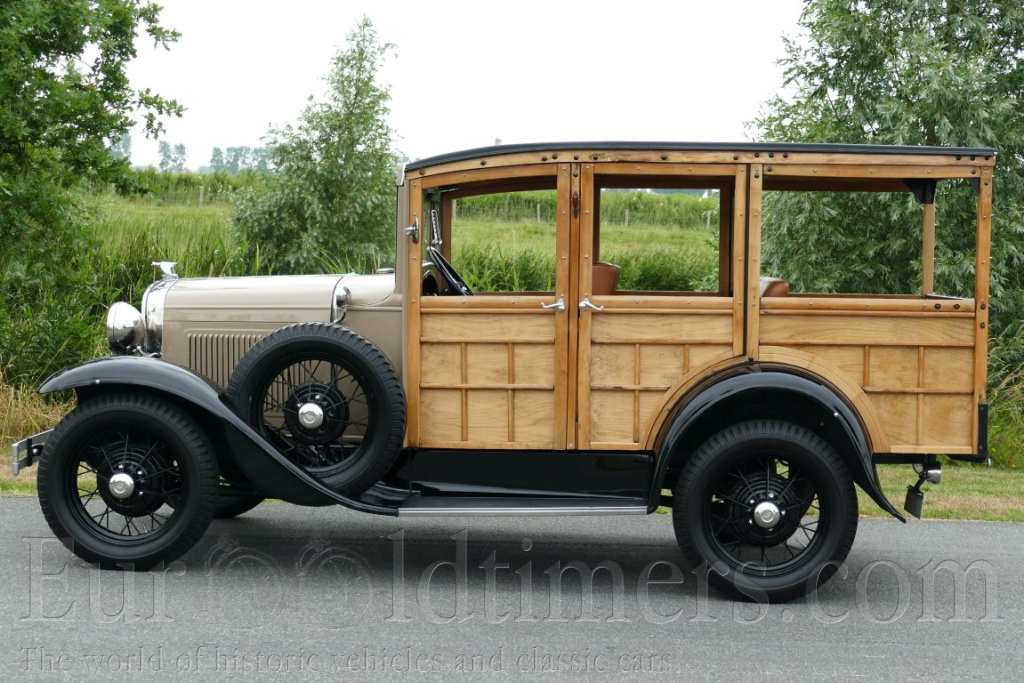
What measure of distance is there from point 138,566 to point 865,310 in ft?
12.2

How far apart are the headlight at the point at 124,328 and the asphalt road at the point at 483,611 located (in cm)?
113

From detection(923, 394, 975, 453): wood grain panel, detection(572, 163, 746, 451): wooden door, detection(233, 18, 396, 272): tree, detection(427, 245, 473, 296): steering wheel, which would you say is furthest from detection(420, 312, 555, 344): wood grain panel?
detection(233, 18, 396, 272): tree

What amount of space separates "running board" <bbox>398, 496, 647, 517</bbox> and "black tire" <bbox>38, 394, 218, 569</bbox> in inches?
40.5

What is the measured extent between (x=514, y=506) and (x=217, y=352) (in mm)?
1956

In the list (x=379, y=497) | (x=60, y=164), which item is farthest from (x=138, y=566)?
(x=60, y=164)

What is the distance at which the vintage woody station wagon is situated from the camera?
5121mm

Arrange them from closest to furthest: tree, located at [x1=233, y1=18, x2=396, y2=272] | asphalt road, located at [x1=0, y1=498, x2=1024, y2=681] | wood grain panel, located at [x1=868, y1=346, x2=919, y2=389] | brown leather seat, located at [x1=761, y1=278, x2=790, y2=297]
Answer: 1. asphalt road, located at [x1=0, y1=498, x2=1024, y2=681]
2. wood grain panel, located at [x1=868, y1=346, x2=919, y2=389]
3. brown leather seat, located at [x1=761, y1=278, x2=790, y2=297]
4. tree, located at [x1=233, y1=18, x2=396, y2=272]

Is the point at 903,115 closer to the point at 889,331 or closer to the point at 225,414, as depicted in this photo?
the point at 889,331

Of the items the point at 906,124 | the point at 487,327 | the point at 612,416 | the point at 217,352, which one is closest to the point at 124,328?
the point at 217,352

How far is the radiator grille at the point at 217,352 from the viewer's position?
5.96 meters

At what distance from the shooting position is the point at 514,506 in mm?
5211

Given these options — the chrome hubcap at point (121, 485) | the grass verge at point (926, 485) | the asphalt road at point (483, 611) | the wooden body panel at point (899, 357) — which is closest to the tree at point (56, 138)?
the grass verge at point (926, 485)

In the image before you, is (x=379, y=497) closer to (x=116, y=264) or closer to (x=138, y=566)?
(x=138, y=566)

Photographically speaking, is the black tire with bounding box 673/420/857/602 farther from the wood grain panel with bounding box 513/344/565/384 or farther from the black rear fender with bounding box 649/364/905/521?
the wood grain panel with bounding box 513/344/565/384
